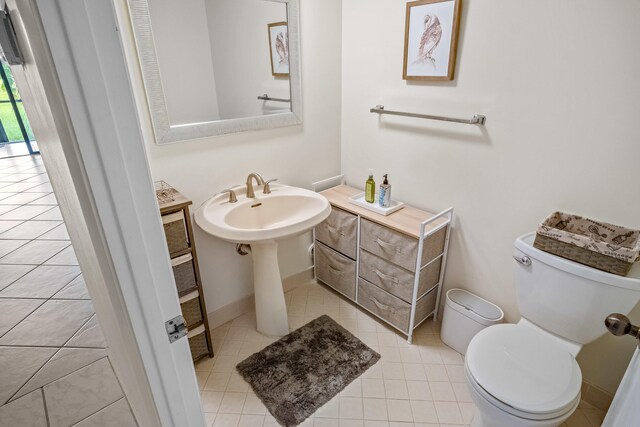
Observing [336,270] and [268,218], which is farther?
[336,270]

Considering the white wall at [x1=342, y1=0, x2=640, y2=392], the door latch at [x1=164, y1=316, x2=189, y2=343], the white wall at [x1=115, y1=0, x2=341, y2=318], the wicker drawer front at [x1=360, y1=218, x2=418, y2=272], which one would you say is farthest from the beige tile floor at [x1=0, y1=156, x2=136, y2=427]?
the white wall at [x1=342, y1=0, x2=640, y2=392]

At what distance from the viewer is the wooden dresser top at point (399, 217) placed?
6.12 feet

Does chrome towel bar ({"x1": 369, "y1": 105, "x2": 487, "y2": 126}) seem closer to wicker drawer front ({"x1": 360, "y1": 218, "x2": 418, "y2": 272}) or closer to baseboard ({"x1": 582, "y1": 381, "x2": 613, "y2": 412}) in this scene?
wicker drawer front ({"x1": 360, "y1": 218, "x2": 418, "y2": 272})

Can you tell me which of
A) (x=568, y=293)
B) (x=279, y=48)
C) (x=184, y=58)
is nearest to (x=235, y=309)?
(x=184, y=58)

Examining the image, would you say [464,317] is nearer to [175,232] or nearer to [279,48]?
[175,232]

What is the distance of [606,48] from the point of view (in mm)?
1278

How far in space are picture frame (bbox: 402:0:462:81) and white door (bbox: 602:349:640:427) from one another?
139 cm

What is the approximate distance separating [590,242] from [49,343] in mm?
2616

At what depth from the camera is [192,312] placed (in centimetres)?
179

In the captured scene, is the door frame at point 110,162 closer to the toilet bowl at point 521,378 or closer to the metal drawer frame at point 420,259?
the toilet bowl at point 521,378

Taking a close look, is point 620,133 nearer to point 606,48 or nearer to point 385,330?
point 606,48

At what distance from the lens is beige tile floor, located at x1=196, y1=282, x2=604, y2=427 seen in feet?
5.30

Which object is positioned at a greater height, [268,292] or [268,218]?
[268,218]

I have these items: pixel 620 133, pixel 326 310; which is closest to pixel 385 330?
pixel 326 310
